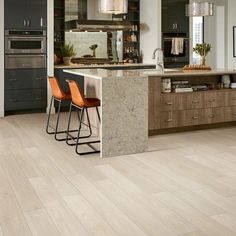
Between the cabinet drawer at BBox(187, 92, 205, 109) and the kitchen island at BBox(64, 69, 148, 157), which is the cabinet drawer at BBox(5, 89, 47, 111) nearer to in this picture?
the cabinet drawer at BBox(187, 92, 205, 109)

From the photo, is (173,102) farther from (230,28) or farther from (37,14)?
(230,28)

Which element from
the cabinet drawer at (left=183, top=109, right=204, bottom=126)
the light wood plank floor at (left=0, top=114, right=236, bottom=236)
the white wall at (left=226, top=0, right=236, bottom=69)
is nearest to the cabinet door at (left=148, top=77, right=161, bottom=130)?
the light wood plank floor at (left=0, top=114, right=236, bottom=236)

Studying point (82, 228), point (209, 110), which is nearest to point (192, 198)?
point (82, 228)

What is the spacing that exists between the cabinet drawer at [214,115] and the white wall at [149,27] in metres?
2.95

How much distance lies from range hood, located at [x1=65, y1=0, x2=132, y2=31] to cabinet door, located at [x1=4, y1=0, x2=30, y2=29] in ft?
3.50

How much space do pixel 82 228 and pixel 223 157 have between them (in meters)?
2.38

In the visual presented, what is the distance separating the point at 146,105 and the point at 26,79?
12.1 feet

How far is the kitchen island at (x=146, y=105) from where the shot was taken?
4.74 m

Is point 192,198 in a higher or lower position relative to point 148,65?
lower

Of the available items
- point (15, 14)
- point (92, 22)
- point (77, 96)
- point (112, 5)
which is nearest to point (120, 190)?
point (77, 96)

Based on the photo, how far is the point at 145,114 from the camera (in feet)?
16.2

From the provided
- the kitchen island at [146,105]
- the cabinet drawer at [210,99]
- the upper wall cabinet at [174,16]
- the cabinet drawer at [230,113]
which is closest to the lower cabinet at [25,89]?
the kitchen island at [146,105]

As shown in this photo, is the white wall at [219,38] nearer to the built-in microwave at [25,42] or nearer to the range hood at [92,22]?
the range hood at [92,22]

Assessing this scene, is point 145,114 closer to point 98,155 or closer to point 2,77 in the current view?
point 98,155
